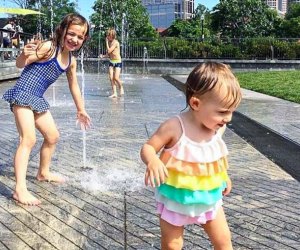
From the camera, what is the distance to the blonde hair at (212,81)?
2459 mm

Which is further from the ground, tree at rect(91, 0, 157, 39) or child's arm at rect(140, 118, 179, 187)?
tree at rect(91, 0, 157, 39)

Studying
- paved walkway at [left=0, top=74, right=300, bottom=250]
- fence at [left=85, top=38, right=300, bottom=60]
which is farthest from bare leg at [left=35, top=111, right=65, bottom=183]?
fence at [left=85, top=38, right=300, bottom=60]

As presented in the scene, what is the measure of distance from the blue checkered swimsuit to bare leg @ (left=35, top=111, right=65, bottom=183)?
0.43ft

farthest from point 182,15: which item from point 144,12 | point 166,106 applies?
point 166,106

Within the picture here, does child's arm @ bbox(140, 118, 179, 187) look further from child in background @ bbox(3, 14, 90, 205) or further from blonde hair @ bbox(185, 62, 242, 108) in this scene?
child in background @ bbox(3, 14, 90, 205)

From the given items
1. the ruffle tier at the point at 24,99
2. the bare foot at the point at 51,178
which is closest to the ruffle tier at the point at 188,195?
the ruffle tier at the point at 24,99

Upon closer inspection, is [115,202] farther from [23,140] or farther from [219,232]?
[219,232]

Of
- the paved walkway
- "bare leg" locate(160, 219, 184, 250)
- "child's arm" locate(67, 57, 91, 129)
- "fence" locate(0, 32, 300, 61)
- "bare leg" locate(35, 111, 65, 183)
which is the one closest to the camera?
"bare leg" locate(160, 219, 184, 250)

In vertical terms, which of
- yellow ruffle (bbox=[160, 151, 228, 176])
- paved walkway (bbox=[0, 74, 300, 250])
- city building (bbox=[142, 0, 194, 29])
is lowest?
paved walkway (bbox=[0, 74, 300, 250])

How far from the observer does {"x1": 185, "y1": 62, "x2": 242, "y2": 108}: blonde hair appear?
96.8 inches

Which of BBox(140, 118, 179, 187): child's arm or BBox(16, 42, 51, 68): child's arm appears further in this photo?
BBox(16, 42, 51, 68): child's arm

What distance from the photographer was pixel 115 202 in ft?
13.7

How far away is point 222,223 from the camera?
267 centimetres

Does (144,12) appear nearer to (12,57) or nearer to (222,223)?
(12,57)
